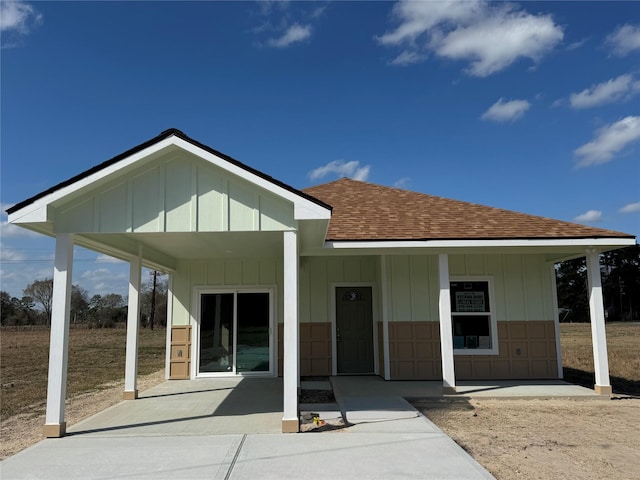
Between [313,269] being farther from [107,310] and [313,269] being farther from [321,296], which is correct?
[107,310]

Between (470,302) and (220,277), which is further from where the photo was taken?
(220,277)

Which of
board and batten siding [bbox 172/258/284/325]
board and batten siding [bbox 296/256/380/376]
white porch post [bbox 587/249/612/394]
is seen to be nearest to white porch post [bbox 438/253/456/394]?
white porch post [bbox 587/249/612/394]

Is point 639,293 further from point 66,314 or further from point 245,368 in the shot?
point 66,314

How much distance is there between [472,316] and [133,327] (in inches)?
291

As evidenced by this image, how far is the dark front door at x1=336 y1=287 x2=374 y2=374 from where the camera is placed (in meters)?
11.7

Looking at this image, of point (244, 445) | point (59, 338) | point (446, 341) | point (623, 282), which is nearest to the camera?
point (244, 445)

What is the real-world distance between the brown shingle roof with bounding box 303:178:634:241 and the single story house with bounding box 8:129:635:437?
50 millimetres

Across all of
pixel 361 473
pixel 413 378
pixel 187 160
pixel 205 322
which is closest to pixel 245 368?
pixel 205 322

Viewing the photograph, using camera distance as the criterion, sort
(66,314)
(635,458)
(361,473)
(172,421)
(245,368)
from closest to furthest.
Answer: (361,473), (635,458), (66,314), (172,421), (245,368)

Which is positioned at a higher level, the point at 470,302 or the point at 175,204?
the point at 175,204

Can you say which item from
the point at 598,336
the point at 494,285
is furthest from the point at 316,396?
the point at 598,336

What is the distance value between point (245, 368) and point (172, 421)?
183 inches

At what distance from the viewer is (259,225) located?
6.81 m

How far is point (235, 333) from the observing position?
1196 centimetres
